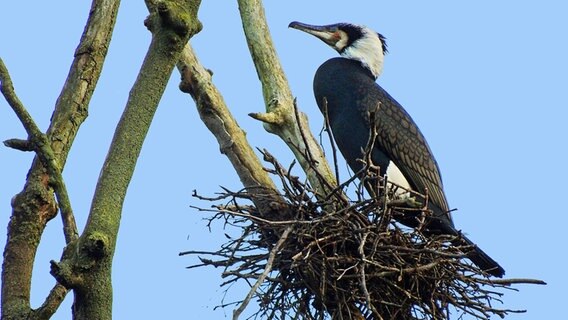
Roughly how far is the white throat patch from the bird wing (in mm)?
538

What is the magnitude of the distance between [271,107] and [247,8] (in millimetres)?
717

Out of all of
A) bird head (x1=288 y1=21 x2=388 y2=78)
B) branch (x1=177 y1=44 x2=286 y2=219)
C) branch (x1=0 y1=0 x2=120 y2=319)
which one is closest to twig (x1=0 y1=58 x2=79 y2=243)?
branch (x1=0 y1=0 x2=120 y2=319)

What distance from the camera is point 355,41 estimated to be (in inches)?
268

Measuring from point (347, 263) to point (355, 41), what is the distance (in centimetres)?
255

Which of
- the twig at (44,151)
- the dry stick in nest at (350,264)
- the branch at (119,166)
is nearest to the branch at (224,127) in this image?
the dry stick in nest at (350,264)

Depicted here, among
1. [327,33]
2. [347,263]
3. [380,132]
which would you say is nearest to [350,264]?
[347,263]

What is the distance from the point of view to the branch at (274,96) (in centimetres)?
555

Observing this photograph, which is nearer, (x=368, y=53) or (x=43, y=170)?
(x=43, y=170)

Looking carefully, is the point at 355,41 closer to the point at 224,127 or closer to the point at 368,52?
the point at 368,52

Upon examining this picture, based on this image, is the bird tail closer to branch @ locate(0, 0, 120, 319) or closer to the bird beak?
the bird beak

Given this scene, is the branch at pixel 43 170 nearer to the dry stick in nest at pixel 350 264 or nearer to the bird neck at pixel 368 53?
the dry stick in nest at pixel 350 264

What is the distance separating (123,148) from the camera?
3375 mm

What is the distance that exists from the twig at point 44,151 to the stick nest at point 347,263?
4.18ft

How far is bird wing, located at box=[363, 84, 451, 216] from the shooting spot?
6008 mm
